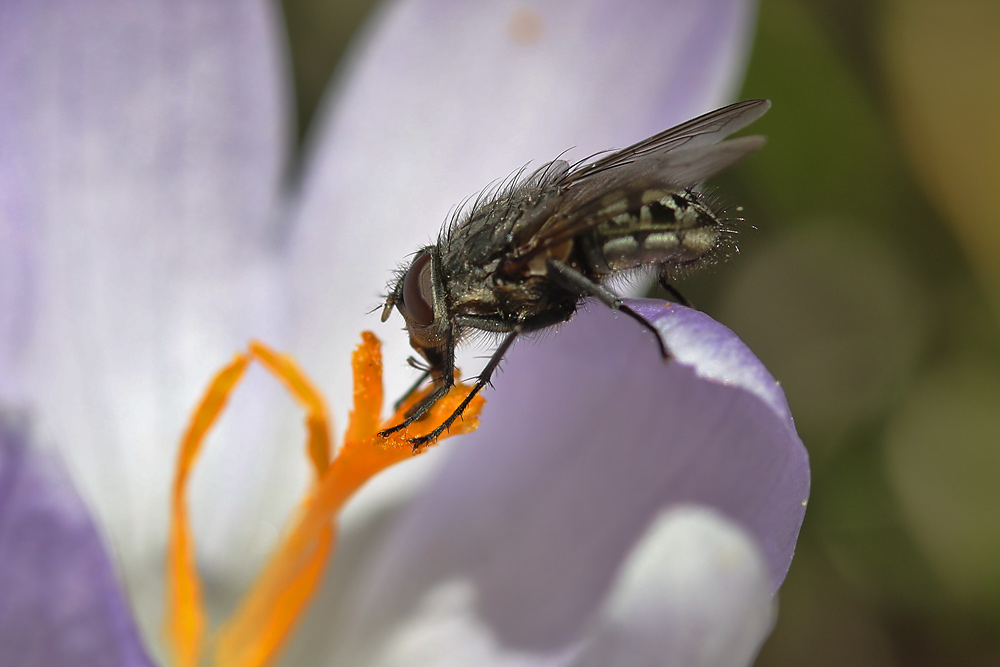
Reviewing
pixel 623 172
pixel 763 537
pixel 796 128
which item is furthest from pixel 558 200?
pixel 796 128

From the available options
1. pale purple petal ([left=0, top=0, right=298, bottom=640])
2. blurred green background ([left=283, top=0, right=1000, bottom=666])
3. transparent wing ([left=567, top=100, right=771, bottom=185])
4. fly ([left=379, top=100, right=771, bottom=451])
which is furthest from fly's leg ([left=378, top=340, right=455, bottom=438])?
blurred green background ([left=283, top=0, right=1000, bottom=666])

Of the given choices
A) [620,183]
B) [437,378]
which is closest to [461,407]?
[437,378]

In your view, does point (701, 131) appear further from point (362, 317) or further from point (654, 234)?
point (362, 317)

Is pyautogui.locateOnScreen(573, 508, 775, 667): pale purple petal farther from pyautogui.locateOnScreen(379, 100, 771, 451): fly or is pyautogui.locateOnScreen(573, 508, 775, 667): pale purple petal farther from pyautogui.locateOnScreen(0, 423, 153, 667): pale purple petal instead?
pyautogui.locateOnScreen(0, 423, 153, 667): pale purple petal

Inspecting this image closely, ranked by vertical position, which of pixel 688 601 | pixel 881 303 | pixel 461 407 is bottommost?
pixel 881 303

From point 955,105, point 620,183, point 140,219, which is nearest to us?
point 620,183

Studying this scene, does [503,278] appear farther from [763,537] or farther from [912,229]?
[912,229]
